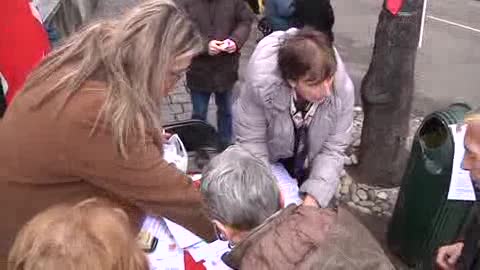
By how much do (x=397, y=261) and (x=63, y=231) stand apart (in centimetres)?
264

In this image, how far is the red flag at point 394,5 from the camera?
399cm

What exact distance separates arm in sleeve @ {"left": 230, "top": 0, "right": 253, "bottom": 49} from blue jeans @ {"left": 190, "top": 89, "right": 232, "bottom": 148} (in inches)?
17.3

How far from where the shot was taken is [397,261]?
3.88m

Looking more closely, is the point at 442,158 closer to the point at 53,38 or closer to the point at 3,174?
the point at 3,174

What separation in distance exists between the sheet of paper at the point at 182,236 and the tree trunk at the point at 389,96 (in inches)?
89.6

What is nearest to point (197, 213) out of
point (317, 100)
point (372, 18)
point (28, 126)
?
point (28, 126)

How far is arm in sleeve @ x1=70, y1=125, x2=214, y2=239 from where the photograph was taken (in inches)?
78.3

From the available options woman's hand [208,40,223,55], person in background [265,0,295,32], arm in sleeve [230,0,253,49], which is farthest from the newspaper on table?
person in background [265,0,295,32]

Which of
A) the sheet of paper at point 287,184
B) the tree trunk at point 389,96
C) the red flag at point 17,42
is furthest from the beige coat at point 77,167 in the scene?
the tree trunk at point 389,96

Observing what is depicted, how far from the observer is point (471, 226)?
2463 mm

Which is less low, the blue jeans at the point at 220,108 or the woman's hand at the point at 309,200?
the woman's hand at the point at 309,200

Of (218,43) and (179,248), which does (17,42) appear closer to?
(218,43)

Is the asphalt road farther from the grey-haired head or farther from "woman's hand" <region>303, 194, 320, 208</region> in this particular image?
the grey-haired head

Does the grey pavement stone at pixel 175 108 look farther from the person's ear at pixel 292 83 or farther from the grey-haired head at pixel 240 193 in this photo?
the grey-haired head at pixel 240 193
